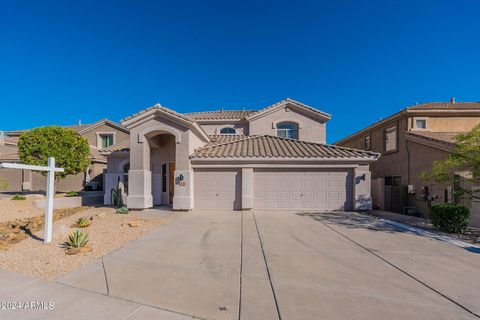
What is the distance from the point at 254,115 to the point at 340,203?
10.1 meters

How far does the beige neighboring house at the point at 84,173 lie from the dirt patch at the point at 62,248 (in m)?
13.0

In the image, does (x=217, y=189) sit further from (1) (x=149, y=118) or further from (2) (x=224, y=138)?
(2) (x=224, y=138)

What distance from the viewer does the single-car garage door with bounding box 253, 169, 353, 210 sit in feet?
42.8

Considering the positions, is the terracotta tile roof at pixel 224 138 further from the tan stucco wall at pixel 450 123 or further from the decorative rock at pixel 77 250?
the tan stucco wall at pixel 450 123

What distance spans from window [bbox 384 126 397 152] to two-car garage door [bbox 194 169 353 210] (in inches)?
245

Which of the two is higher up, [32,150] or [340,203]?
[32,150]

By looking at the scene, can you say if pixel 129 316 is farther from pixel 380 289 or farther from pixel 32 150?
pixel 32 150

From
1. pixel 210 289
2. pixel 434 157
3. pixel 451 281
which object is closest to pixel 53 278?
pixel 210 289

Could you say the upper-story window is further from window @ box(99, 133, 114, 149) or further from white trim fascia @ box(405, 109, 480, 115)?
white trim fascia @ box(405, 109, 480, 115)

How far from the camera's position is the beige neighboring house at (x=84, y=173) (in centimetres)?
2214

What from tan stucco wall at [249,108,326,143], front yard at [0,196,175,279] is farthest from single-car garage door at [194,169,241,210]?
tan stucco wall at [249,108,326,143]

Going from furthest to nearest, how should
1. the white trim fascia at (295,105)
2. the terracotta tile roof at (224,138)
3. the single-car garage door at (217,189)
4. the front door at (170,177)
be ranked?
the white trim fascia at (295,105) → the terracotta tile roof at (224,138) → the front door at (170,177) → the single-car garage door at (217,189)

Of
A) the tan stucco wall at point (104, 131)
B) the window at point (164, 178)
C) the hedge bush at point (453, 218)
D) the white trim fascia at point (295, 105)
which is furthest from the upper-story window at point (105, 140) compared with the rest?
the hedge bush at point (453, 218)

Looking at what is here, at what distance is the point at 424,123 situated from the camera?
1550 cm
